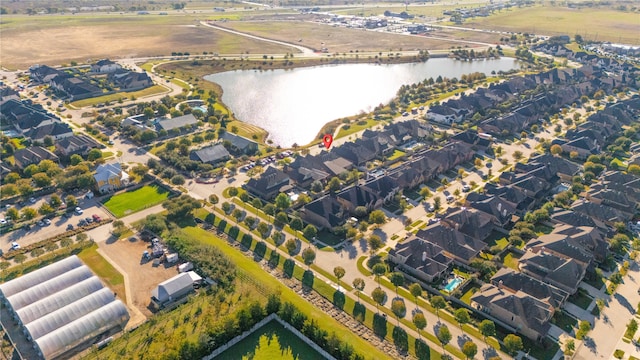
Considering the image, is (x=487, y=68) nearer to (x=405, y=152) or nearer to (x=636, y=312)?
(x=405, y=152)

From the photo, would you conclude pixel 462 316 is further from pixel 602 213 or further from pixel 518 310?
pixel 602 213

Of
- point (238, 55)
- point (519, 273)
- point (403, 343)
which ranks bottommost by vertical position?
point (403, 343)

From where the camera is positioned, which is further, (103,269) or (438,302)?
(103,269)

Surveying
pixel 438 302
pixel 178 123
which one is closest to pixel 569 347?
pixel 438 302

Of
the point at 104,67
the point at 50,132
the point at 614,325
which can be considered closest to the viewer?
the point at 614,325

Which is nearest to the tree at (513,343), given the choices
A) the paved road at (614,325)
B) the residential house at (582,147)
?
the paved road at (614,325)

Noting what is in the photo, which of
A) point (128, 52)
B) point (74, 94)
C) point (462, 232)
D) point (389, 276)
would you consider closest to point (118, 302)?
point (389, 276)
